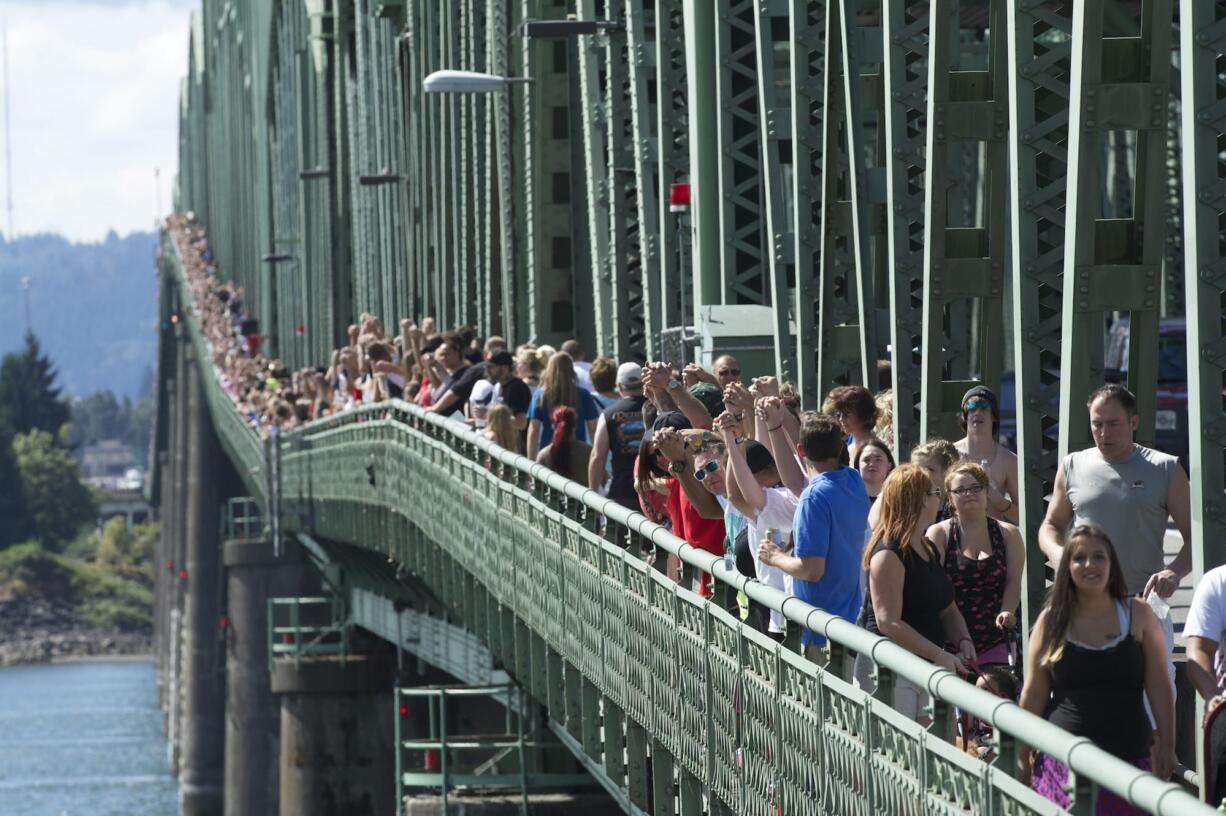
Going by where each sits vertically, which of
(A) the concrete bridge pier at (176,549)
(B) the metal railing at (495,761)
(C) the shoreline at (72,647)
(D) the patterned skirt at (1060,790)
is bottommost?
(C) the shoreline at (72,647)

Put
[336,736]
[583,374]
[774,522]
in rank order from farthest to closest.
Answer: [336,736] → [583,374] → [774,522]

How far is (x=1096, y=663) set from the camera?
8203 millimetres

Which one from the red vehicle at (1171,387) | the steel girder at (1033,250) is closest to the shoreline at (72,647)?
the red vehicle at (1171,387)

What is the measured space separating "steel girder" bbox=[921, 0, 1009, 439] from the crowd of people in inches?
44.2

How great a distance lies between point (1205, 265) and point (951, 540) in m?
1.53

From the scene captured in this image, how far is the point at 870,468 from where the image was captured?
11.0 m

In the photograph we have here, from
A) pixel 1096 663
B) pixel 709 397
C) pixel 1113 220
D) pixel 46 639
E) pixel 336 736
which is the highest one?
pixel 1113 220

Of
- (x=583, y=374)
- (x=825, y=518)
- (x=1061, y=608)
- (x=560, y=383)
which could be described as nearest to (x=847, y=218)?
(x=583, y=374)

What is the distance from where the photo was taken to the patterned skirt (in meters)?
7.28

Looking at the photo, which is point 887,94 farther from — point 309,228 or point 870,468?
point 309,228

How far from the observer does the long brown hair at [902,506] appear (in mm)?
9547

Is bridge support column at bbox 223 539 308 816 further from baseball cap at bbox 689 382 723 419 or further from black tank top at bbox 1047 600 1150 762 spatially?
black tank top at bbox 1047 600 1150 762

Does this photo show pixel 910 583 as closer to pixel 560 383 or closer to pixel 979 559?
pixel 979 559

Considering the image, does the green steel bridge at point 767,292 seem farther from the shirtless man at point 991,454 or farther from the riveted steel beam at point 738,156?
the shirtless man at point 991,454
